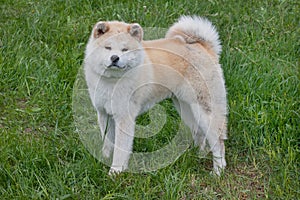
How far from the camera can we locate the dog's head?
4160 mm

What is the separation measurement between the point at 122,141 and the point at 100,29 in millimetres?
861

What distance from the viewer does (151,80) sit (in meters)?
4.61

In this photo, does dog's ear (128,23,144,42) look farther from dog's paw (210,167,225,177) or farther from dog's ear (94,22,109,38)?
dog's paw (210,167,225,177)

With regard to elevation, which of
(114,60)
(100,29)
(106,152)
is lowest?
(106,152)

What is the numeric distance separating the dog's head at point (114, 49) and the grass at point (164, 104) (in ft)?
2.23

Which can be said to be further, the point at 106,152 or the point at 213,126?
the point at 213,126

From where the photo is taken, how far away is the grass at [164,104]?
4207mm

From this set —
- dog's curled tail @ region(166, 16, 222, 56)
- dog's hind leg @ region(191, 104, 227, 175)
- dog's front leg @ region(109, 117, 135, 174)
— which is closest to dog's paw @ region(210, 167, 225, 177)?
dog's hind leg @ region(191, 104, 227, 175)

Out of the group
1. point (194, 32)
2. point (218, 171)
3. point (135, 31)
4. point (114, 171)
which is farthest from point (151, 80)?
point (218, 171)

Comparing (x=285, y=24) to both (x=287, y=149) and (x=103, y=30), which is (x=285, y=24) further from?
(x=103, y=30)

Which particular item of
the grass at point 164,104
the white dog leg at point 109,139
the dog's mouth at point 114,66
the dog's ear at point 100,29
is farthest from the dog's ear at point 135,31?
the grass at point 164,104

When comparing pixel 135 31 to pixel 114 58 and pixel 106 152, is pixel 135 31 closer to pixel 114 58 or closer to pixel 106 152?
pixel 114 58

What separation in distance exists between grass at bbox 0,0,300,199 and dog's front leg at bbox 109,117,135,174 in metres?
0.18

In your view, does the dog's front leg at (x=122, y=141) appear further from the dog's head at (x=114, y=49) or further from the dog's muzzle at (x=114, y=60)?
the dog's muzzle at (x=114, y=60)
